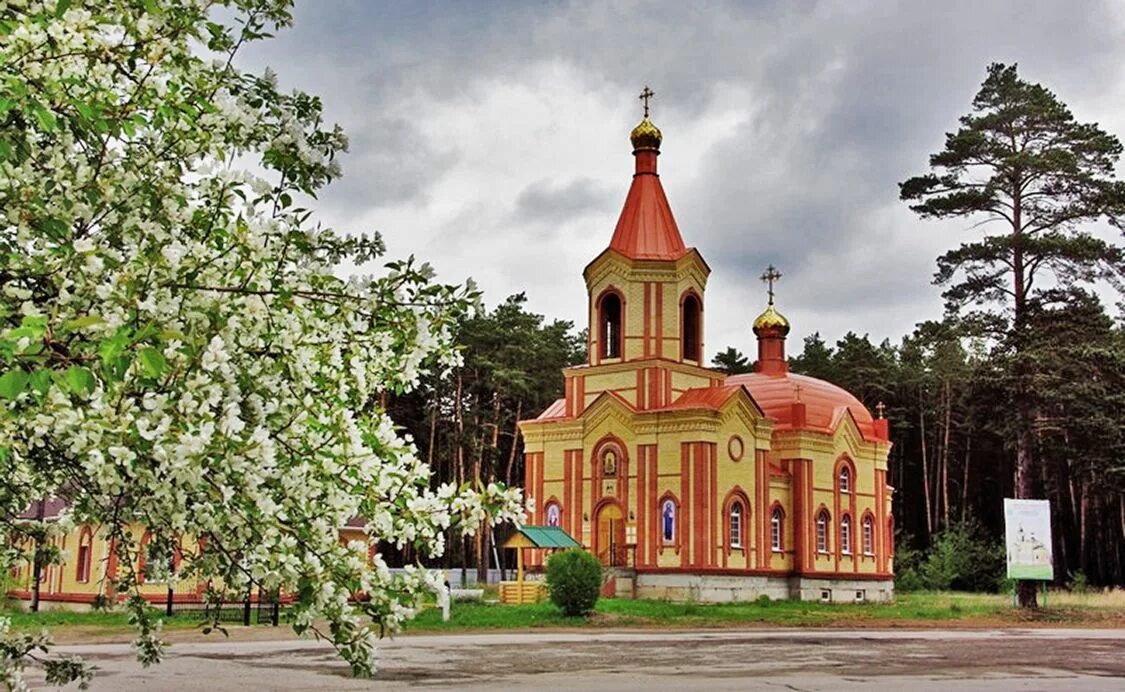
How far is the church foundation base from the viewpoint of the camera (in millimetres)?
32812

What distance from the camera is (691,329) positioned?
36594mm

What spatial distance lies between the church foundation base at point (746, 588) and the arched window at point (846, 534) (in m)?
1.01

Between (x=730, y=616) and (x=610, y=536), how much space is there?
23.0 ft

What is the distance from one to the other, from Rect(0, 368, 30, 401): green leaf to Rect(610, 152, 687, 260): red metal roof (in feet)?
107

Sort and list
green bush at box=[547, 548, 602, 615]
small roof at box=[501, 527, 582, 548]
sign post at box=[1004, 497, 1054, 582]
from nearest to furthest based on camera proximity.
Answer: green bush at box=[547, 548, 602, 615] → small roof at box=[501, 527, 582, 548] → sign post at box=[1004, 497, 1054, 582]

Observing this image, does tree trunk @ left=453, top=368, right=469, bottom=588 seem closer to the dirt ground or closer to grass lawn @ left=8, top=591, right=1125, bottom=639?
grass lawn @ left=8, top=591, right=1125, bottom=639

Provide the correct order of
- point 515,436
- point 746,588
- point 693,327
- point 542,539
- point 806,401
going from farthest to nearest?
point 515,436 < point 806,401 < point 693,327 < point 746,588 < point 542,539

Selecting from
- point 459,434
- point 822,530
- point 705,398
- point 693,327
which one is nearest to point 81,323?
point 705,398

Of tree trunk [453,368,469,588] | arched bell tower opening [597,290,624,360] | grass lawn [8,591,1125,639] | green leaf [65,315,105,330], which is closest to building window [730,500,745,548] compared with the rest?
grass lawn [8,591,1125,639]

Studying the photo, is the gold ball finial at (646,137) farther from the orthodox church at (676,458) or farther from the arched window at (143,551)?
the arched window at (143,551)

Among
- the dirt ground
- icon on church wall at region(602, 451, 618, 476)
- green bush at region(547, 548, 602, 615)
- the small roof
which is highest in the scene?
icon on church wall at region(602, 451, 618, 476)

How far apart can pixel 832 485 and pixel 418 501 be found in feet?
115

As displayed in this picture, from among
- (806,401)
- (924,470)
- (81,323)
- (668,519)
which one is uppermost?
(806,401)

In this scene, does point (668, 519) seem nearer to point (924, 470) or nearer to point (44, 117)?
point (924, 470)
